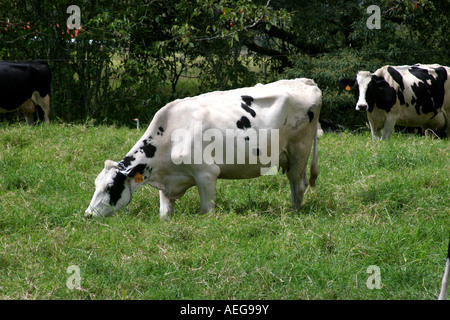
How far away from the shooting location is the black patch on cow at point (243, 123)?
654cm

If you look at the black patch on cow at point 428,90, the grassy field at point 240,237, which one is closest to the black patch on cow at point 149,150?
the grassy field at point 240,237

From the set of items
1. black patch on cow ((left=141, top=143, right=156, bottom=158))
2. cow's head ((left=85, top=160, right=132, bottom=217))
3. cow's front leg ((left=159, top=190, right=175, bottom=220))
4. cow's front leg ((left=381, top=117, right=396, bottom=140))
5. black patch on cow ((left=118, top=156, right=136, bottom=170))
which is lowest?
cow's front leg ((left=381, top=117, right=396, bottom=140))

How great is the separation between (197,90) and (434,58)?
5.76 meters

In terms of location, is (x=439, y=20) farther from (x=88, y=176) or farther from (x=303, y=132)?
(x=88, y=176)

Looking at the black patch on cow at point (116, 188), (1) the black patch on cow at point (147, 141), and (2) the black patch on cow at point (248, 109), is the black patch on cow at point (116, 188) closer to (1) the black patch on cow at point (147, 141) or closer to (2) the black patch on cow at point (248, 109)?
(1) the black patch on cow at point (147, 141)

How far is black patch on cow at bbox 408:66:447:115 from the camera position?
424 inches

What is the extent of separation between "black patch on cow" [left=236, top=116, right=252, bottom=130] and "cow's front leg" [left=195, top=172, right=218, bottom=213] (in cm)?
61

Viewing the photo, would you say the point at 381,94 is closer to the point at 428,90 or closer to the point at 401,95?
the point at 401,95

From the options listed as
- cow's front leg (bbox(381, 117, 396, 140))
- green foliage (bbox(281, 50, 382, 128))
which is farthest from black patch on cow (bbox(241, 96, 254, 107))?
green foliage (bbox(281, 50, 382, 128))

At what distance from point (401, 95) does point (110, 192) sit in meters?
6.28

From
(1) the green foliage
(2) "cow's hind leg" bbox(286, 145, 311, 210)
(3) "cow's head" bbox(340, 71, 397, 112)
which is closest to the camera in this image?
(2) "cow's hind leg" bbox(286, 145, 311, 210)

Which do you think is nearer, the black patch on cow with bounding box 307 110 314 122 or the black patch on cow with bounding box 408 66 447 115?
the black patch on cow with bounding box 307 110 314 122

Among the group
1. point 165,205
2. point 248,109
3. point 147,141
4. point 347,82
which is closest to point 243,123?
point 248,109

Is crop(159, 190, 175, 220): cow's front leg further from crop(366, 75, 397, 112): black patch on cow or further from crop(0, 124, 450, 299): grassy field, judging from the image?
crop(366, 75, 397, 112): black patch on cow
